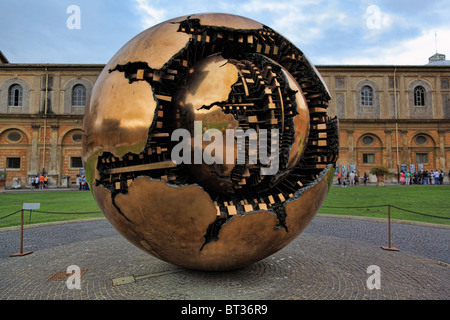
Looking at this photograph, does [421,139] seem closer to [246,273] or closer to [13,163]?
[246,273]

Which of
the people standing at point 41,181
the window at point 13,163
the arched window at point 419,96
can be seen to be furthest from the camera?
the arched window at point 419,96

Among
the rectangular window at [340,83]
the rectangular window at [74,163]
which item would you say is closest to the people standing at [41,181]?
the rectangular window at [74,163]

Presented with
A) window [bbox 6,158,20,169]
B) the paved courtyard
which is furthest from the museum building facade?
the paved courtyard

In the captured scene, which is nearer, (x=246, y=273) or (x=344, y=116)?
(x=246, y=273)

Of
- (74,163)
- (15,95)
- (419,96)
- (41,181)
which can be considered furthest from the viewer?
(419,96)

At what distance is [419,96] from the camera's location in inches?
1411

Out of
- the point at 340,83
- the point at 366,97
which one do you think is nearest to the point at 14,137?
the point at 340,83

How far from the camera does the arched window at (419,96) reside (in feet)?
117

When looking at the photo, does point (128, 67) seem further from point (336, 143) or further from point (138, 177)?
point (336, 143)

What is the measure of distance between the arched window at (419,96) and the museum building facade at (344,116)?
0.12 meters

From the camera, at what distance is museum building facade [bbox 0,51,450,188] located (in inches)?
1271

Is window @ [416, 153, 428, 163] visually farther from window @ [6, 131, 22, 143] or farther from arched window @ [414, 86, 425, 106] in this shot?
window @ [6, 131, 22, 143]

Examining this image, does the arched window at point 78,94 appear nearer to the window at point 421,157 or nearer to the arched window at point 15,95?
the arched window at point 15,95

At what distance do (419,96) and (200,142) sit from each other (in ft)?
138
